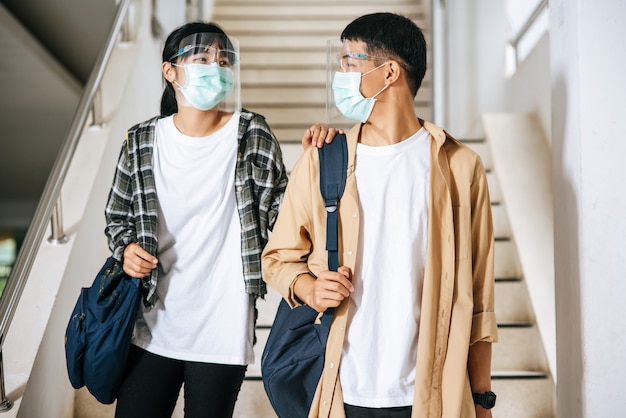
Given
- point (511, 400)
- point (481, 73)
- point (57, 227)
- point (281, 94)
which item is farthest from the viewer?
point (281, 94)

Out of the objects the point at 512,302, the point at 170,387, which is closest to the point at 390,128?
the point at 170,387

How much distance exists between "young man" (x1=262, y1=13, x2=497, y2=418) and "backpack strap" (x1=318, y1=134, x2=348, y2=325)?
2 cm

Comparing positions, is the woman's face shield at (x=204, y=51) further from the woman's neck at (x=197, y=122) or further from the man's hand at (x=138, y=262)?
the man's hand at (x=138, y=262)

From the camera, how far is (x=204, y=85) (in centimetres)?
166

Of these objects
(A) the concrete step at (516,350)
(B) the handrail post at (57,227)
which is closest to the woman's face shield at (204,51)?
(B) the handrail post at (57,227)

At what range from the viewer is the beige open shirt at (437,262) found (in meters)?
1.35

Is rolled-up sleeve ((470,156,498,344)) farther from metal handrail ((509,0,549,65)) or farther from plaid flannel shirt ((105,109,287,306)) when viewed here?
metal handrail ((509,0,549,65))

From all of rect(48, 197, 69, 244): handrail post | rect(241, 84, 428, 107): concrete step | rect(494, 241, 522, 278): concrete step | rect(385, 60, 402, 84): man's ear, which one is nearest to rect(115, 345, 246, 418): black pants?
rect(385, 60, 402, 84): man's ear

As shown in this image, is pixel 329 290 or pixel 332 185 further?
pixel 332 185

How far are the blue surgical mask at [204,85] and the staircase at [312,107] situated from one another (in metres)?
1.42

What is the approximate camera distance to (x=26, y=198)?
31.3 feet

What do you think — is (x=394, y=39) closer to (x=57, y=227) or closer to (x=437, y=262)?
(x=437, y=262)

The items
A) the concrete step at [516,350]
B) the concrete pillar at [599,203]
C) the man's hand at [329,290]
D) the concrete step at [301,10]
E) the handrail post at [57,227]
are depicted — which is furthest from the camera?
the concrete step at [301,10]

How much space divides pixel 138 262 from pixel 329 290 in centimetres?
50
